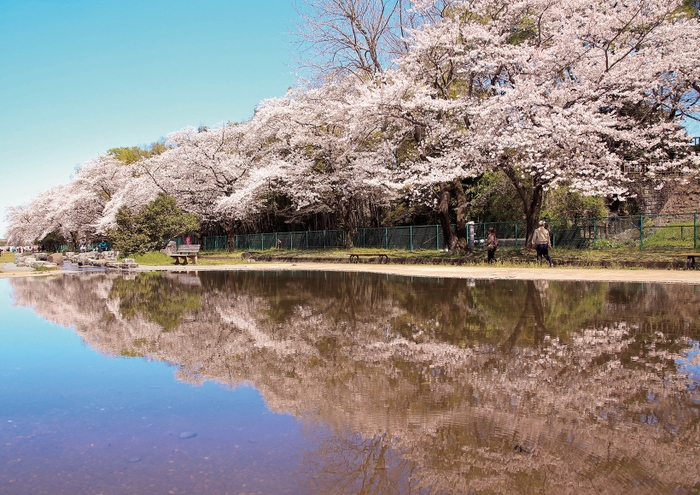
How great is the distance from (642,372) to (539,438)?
234 centimetres

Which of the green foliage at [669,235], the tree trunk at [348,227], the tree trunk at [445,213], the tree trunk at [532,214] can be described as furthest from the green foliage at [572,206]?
the tree trunk at [348,227]

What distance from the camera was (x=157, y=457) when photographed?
379cm

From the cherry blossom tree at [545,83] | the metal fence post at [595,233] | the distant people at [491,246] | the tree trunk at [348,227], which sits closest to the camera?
the cherry blossom tree at [545,83]

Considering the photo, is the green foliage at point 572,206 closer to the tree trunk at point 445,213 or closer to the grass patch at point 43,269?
the tree trunk at point 445,213

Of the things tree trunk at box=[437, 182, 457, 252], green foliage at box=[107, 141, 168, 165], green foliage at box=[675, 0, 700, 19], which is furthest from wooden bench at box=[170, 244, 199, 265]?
green foliage at box=[107, 141, 168, 165]

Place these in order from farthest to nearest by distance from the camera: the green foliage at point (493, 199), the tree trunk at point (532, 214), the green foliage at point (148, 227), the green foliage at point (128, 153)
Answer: the green foliage at point (128, 153)
the green foliage at point (148, 227)
the green foliage at point (493, 199)
the tree trunk at point (532, 214)

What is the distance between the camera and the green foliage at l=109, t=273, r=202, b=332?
34.0ft

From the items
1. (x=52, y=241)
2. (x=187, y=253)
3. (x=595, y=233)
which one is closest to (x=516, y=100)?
(x=595, y=233)

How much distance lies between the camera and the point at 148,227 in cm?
3491

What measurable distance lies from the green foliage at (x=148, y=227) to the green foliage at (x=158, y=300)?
17.0m

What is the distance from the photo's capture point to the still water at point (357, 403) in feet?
11.4

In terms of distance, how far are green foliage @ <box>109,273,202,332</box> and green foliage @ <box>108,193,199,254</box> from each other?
668 inches

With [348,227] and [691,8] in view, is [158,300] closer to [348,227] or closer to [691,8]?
[348,227]

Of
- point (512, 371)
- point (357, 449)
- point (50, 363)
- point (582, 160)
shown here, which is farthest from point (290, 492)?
point (582, 160)
